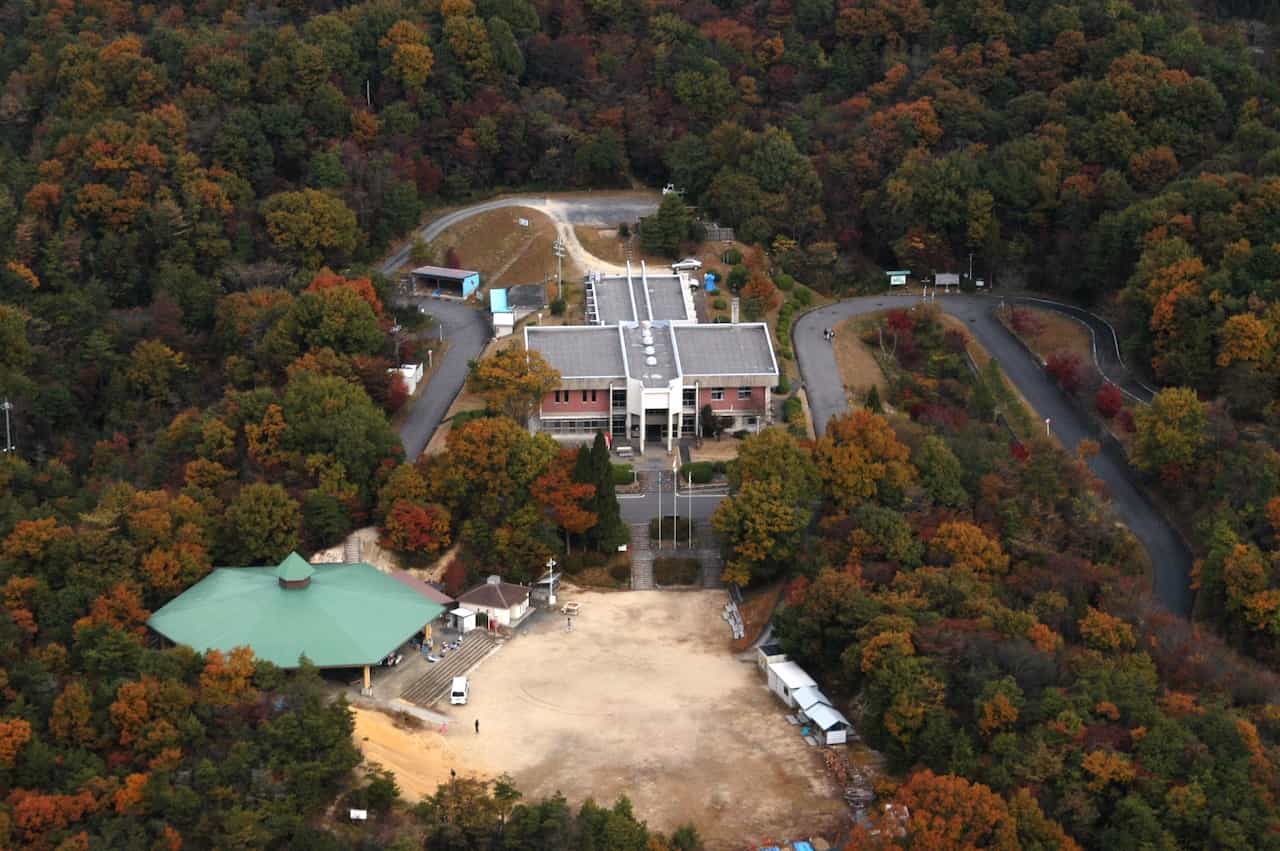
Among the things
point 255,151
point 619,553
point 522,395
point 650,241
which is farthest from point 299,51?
point 619,553

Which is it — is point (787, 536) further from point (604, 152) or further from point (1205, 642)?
point (604, 152)

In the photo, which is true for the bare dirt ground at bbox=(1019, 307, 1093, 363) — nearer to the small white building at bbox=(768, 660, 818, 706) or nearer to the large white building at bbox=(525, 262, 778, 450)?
the large white building at bbox=(525, 262, 778, 450)

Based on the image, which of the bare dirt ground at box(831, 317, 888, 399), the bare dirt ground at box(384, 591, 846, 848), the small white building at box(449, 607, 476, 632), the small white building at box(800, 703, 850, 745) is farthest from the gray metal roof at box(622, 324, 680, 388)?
the small white building at box(800, 703, 850, 745)

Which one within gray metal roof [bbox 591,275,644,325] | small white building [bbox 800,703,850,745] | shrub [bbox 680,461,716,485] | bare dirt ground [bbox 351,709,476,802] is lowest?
bare dirt ground [bbox 351,709,476,802]

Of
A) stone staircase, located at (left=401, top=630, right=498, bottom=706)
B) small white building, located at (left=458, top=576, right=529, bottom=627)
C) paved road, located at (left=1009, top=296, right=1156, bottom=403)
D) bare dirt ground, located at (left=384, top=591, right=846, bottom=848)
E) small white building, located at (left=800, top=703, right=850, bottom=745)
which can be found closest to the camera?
bare dirt ground, located at (left=384, top=591, right=846, bottom=848)

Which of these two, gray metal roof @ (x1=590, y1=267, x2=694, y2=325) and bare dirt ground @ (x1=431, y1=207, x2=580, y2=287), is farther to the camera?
bare dirt ground @ (x1=431, y1=207, x2=580, y2=287)
